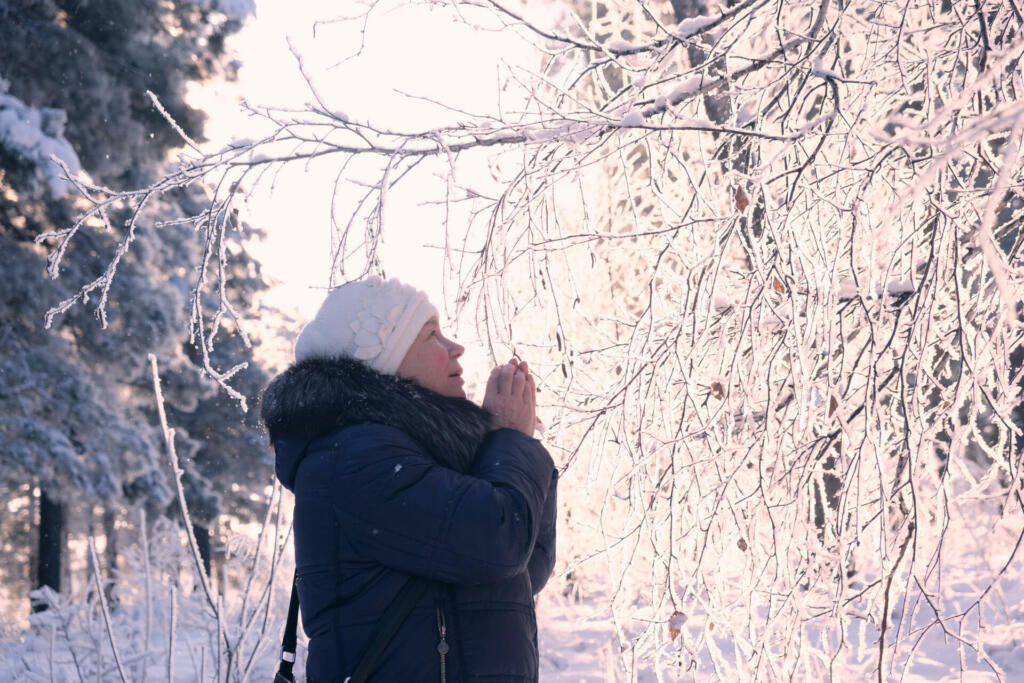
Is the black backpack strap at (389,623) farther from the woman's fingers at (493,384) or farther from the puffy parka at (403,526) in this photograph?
the woman's fingers at (493,384)

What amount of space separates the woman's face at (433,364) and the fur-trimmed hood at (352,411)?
2.6 inches

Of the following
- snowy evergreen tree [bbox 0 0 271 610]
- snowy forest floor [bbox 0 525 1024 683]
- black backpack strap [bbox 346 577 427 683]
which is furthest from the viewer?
snowy evergreen tree [bbox 0 0 271 610]

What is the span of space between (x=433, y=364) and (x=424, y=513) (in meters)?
0.43

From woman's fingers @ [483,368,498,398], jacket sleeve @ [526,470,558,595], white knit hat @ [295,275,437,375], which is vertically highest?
white knit hat @ [295,275,437,375]

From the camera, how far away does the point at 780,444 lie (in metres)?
2.17

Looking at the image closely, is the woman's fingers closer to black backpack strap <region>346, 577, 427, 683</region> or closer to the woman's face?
the woman's face

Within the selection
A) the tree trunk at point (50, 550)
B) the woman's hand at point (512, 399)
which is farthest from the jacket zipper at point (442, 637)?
the tree trunk at point (50, 550)

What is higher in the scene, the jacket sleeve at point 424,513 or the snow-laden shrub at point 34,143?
the snow-laden shrub at point 34,143

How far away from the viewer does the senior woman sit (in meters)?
1.62

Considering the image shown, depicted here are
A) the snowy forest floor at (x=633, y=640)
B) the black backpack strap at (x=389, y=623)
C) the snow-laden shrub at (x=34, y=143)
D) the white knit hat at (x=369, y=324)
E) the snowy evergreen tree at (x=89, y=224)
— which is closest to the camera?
the black backpack strap at (x=389, y=623)

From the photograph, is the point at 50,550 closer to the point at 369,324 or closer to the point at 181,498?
the point at 181,498

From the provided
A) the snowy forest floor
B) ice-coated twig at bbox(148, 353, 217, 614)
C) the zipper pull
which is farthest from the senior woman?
ice-coated twig at bbox(148, 353, 217, 614)

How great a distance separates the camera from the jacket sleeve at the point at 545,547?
193 cm

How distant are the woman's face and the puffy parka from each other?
109 millimetres
